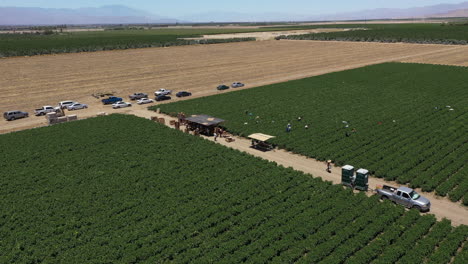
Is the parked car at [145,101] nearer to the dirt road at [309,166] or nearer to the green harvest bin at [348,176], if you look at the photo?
the dirt road at [309,166]

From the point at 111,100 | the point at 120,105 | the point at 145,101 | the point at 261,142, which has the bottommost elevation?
the point at 261,142

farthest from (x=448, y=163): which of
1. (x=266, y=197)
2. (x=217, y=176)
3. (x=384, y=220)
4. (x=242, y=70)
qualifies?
(x=242, y=70)

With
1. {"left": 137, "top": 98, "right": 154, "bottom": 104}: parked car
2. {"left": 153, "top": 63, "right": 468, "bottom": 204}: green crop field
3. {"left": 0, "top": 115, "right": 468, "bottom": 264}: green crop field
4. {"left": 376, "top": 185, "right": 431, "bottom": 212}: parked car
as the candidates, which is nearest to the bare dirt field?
{"left": 137, "top": 98, "right": 154, "bottom": 104}: parked car

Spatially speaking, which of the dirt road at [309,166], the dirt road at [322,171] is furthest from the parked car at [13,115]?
the dirt road at [322,171]

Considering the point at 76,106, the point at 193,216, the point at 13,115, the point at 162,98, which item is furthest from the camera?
the point at 162,98

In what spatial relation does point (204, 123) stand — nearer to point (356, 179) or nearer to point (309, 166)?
point (309, 166)

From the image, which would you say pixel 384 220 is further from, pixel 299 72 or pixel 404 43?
pixel 404 43

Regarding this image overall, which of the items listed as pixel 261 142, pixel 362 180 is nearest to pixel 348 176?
pixel 362 180

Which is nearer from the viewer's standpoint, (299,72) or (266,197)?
(266,197)
